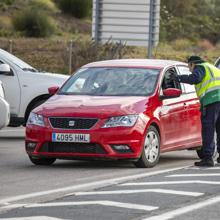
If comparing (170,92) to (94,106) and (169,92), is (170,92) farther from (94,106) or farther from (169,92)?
(94,106)

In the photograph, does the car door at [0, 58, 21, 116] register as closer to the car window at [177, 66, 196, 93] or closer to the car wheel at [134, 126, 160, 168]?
the car window at [177, 66, 196, 93]

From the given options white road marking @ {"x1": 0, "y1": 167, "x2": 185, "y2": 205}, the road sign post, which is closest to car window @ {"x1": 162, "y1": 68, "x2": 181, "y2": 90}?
white road marking @ {"x1": 0, "y1": 167, "x2": 185, "y2": 205}

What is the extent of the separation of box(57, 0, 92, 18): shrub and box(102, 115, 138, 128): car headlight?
133 ft

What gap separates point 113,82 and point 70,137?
150cm

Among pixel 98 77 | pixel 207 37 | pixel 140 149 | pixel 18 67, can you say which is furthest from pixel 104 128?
pixel 207 37

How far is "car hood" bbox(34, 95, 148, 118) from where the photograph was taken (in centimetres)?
1383

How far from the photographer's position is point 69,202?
34.9 feet

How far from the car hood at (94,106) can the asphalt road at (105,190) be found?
2.62ft

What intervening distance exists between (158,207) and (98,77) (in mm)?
5091

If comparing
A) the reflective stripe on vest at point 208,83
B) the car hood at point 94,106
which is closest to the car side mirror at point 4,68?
the car hood at point 94,106

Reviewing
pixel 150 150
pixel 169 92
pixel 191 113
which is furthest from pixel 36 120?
pixel 191 113

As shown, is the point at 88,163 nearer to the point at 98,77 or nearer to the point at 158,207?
the point at 98,77

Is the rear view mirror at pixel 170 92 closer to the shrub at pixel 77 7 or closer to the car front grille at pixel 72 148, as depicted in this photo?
the car front grille at pixel 72 148

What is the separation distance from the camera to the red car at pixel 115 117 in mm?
13820
